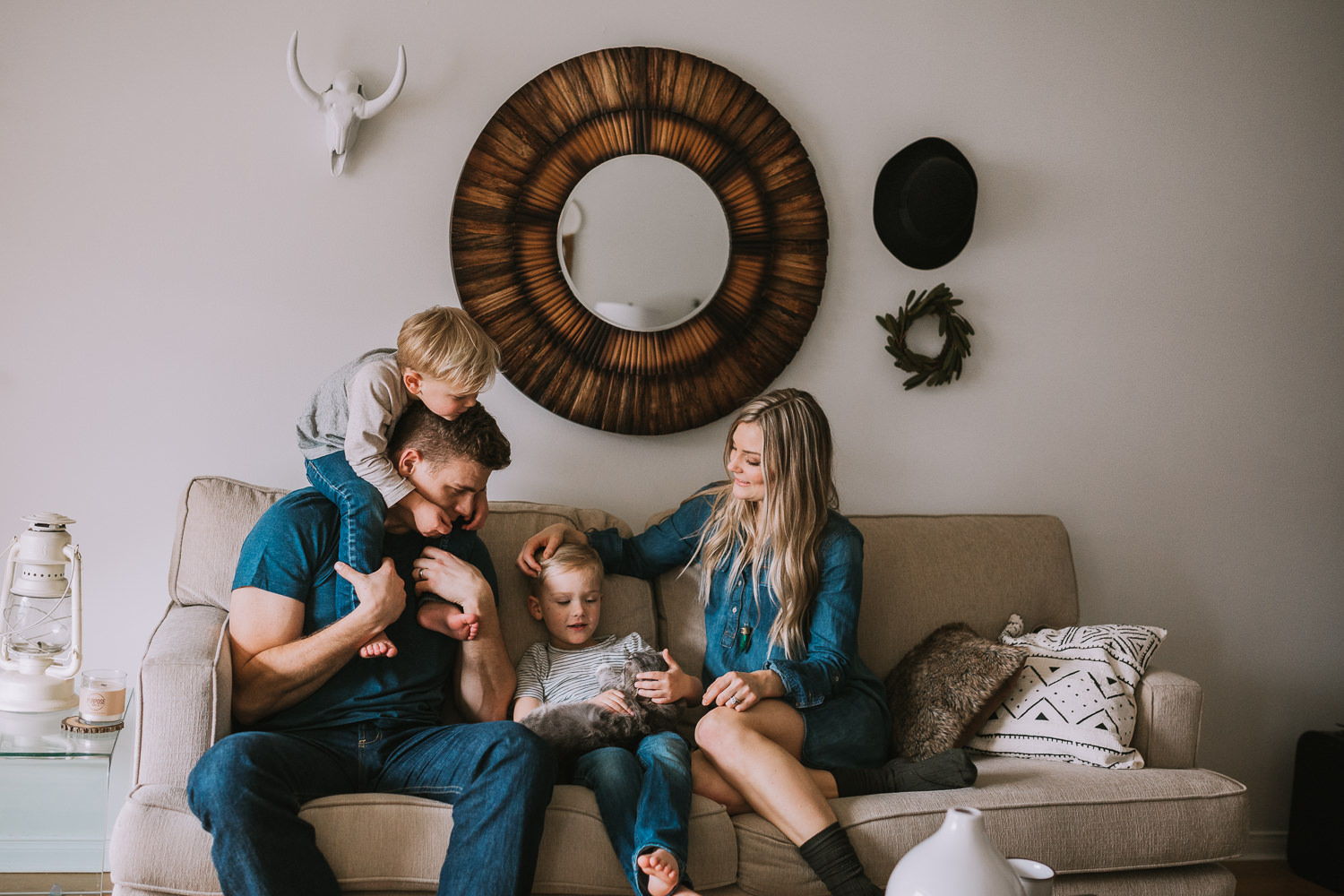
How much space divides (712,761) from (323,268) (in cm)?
149

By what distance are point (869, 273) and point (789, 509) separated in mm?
912

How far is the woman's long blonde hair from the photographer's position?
2.13m

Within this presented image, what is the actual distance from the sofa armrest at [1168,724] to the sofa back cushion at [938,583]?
1.22 ft

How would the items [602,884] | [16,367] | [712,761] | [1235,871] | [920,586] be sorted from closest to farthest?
[602,884]
[712,761]
[16,367]
[920,586]
[1235,871]

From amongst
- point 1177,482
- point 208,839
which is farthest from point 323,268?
point 1177,482

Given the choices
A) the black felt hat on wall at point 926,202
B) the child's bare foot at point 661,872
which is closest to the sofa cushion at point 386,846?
the child's bare foot at point 661,872

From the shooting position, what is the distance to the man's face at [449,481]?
6.31 ft

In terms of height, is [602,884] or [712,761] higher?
[712,761]

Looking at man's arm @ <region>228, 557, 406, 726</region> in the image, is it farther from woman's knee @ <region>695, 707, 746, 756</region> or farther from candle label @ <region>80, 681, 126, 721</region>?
woman's knee @ <region>695, 707, 746, 756</region>

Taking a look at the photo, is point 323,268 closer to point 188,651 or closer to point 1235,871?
point 188,651

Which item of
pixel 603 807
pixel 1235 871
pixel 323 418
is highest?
pixel 323 418

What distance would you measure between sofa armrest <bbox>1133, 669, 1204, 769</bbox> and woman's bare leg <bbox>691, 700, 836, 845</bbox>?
30.9 inches

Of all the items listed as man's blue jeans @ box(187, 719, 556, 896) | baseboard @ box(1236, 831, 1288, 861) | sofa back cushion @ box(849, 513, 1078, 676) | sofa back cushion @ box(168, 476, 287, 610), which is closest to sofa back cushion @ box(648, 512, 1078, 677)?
sofa back cushion @ box(849, 513, 1078, 676)

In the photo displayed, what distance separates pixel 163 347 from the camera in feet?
7.78
